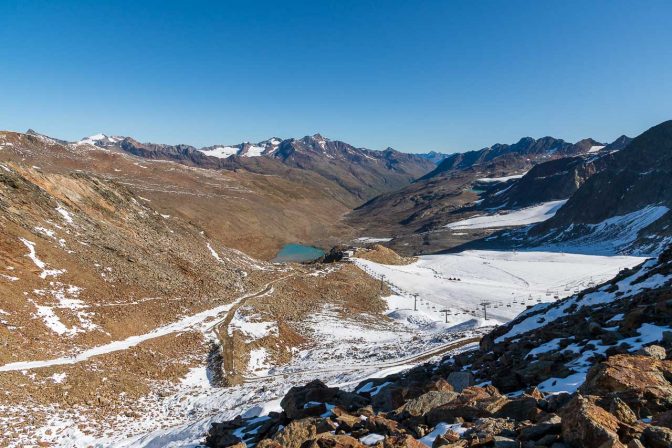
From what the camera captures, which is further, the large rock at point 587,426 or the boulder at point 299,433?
the boulder at point 299,433

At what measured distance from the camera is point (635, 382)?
9703 mm

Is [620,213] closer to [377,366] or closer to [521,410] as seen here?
[377,366]

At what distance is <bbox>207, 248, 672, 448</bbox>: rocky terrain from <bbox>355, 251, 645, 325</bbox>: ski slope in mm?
35450

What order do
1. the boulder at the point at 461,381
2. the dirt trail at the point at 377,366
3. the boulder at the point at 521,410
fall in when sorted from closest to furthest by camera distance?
1. the boulder at the point at 521,410
2. the boulder at the point at 461,381
3. the dirt trail at the point at 377,366

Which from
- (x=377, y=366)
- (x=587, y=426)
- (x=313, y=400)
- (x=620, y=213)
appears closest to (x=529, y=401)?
(x=587, y=426)

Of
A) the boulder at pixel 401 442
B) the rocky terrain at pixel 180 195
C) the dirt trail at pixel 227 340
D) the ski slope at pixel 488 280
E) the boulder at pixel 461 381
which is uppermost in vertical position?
the rocky terrain at pixel 180 195

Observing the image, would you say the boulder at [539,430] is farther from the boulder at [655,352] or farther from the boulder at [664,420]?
the boulder at [655,352]

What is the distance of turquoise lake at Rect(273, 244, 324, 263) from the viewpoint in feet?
482

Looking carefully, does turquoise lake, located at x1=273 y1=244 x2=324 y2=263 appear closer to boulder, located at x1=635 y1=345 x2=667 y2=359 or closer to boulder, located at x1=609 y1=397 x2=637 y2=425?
boulder, located at x1=635 y1=345 x2=667 y2=359

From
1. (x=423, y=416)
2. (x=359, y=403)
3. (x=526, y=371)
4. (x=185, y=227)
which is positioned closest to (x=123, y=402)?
(x=359, y=403)

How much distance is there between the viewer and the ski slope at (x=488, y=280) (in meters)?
67.1

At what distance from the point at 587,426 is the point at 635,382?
136 inches

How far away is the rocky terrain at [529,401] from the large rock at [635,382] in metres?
0.02

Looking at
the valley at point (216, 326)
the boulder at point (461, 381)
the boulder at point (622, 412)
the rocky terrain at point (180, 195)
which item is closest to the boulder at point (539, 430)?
the boulder at point (622, 412)
